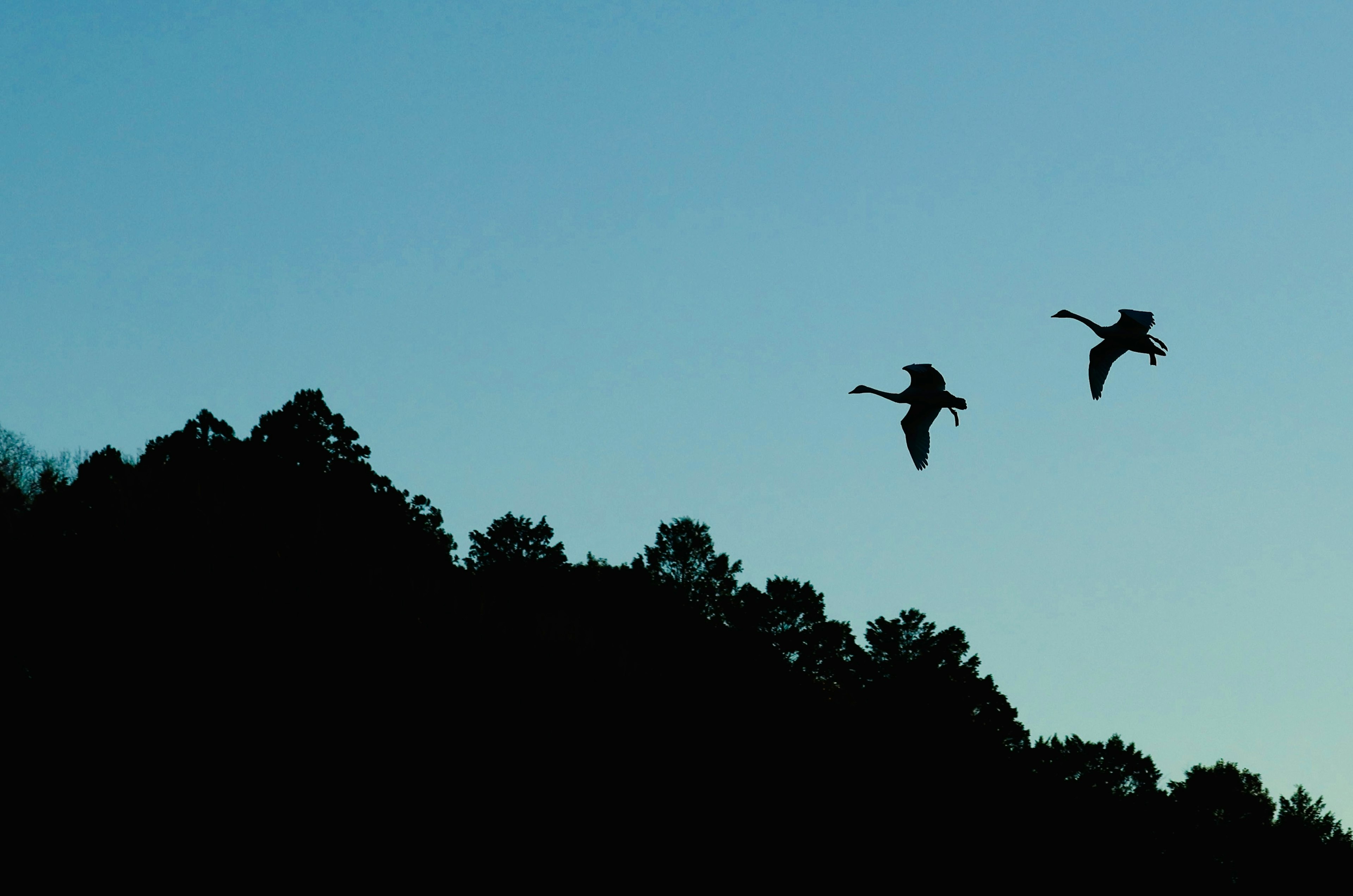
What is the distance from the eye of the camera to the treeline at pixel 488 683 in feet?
136

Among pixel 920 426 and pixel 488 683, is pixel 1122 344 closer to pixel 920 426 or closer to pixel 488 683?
pixel 920 426

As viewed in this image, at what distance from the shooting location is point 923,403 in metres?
21.8

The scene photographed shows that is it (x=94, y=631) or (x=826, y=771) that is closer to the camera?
(x=94, y=631)

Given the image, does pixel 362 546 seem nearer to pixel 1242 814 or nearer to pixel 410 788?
pixel 410 788

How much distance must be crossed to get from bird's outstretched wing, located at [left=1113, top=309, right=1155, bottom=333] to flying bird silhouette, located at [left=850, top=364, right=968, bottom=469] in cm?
244

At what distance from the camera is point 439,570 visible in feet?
209

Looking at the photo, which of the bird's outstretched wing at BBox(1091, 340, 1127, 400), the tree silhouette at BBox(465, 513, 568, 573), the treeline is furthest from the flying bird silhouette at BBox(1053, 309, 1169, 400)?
the tree silhouette at BBox(465, 513, 568, 573)

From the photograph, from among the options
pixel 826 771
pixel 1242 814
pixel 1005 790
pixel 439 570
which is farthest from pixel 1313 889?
pixel 439 570

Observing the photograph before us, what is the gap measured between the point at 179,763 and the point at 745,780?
18.4 metres

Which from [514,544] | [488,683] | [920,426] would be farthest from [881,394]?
[514,544]

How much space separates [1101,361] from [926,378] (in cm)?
244

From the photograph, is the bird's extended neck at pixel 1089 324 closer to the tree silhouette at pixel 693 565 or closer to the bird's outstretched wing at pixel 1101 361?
the bird's outstretched wing at pixel 1101 361

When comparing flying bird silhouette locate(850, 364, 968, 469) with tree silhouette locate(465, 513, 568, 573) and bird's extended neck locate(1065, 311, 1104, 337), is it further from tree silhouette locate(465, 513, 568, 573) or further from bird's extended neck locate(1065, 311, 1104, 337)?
tree silhouette locate(465, 513, 568, 573)

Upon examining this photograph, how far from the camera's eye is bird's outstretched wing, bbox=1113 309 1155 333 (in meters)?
21.0
